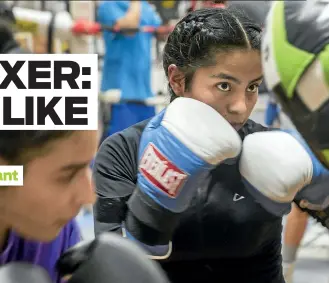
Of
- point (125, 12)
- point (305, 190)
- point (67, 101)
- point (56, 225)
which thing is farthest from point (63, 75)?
point (125, 12)

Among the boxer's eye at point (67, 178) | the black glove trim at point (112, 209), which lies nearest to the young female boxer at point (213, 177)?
the black glove trim at point (112, 209)

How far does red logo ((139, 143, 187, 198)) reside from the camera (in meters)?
0.56

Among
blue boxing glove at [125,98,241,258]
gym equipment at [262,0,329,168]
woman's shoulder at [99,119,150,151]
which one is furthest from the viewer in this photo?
woman's shoulder at [99,119,150,151]

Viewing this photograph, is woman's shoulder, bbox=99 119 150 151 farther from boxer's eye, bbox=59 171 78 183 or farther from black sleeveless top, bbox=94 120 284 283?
boxer's eye, bbox=59 171 78 183

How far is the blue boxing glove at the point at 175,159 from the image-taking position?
551 mm

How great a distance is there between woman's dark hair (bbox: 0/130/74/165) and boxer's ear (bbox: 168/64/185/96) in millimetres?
182

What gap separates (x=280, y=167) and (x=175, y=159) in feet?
0.31

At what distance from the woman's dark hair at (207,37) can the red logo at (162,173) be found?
Answer: 0.30 ft

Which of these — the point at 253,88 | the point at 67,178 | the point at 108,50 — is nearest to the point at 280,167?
the point at 253,88

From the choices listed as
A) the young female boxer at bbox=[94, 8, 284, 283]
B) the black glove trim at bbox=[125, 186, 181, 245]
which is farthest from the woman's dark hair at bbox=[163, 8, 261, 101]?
the black glove trim at bbox=[125, 186, 181, 245]

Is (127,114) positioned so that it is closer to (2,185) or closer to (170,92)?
(170,92)

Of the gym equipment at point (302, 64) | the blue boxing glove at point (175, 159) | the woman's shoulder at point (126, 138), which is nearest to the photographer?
the gym equipment at point (302, 64)

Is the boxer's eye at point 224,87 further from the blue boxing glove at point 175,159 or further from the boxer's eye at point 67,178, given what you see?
the boxer's eye at point 67,178

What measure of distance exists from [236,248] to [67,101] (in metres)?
0.27
